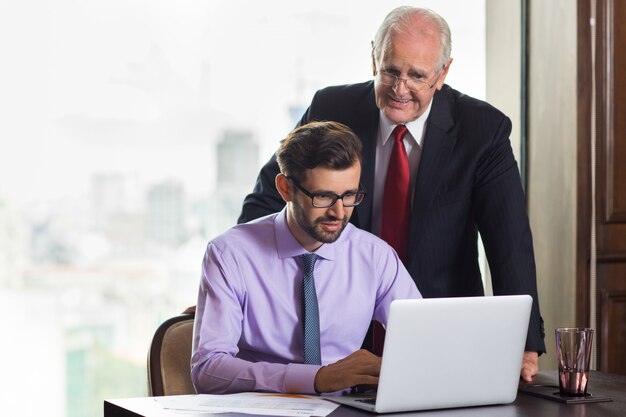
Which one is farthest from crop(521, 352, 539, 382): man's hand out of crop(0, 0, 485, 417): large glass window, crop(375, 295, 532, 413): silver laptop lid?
crop(0, 0, 485, 417): large glass window

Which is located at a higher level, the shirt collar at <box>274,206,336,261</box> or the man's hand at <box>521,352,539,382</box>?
the shirt collar at <box>274,206,336,261</box>

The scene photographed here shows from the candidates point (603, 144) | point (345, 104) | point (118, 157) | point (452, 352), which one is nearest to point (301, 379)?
point (452, 352)

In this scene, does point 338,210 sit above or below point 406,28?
below

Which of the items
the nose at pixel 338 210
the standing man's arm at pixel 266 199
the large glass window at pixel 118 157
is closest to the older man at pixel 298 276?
the nose at pixel 338 210

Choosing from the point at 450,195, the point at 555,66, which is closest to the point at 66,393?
the point at 450,195

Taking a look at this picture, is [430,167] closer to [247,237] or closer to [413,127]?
[413,127]

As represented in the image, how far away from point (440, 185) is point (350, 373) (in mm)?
809

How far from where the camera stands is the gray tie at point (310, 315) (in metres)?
2.14

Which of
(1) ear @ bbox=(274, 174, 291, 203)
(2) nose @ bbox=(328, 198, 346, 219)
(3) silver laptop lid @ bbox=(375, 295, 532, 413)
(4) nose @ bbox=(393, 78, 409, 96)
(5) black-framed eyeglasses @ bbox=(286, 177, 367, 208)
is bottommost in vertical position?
(3) silver laptop lid @ bbox=(375, 295, 532, 413)

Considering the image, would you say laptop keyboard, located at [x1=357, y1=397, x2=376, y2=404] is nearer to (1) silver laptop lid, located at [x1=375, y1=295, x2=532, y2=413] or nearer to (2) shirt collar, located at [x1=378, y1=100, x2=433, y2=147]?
(1) silver laptop lid, located at [x1=375, y1=295, x2=532, y2=413]

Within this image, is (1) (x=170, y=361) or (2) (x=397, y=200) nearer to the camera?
(1) (x=170, y=361)

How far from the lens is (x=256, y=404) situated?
177 cm

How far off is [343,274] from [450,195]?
1.36ft

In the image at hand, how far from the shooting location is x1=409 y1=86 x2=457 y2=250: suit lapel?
2535mm
